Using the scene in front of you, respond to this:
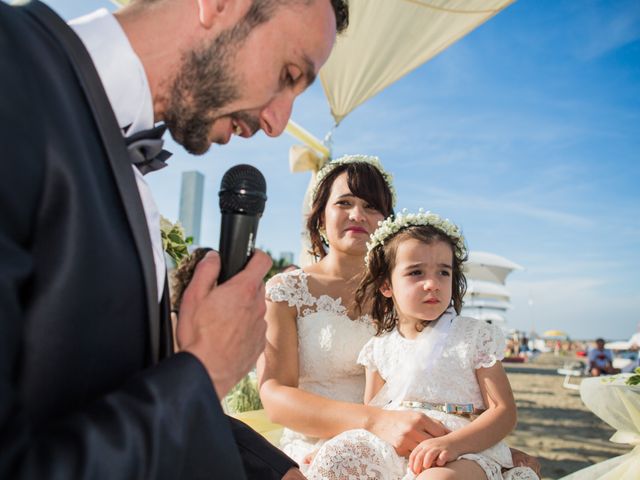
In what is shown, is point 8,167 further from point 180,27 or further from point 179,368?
point 180,27

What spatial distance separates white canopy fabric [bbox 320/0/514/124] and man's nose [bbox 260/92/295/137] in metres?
4.34

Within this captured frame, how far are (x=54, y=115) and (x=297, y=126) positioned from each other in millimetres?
5971

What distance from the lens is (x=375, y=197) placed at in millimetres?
3625

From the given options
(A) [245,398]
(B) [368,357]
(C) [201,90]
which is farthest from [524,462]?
(A) [245,398]

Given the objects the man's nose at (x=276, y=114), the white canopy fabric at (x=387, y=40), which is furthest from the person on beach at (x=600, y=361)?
the man's nose at (x=276, y=114)

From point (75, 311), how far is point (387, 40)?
5.86m

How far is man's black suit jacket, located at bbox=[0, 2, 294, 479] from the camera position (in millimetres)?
813

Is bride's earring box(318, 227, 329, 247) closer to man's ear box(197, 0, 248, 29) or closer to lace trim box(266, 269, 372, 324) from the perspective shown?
lace trim box(266, 269, 372, 324)

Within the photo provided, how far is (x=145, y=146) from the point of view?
1.33 m

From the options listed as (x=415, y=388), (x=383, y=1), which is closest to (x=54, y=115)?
(x=415, y=388)

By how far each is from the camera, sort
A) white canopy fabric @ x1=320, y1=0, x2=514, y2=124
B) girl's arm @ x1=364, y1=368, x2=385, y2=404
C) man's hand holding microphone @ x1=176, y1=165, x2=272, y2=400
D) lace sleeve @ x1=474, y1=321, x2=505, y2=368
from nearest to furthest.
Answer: man's hand holding microphone @ x1=176, y1=165, x2=272, y2=400 → lace sleeve @ x1=474, y1=321, x2=505, y2=368 → girl's arm @ x1=364, y1=368, x2=385, y2=404 → white canopy fabric @ x1=320, y1=0, x2=514, y2=124

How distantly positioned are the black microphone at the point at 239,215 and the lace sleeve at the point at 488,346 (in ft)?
5.84

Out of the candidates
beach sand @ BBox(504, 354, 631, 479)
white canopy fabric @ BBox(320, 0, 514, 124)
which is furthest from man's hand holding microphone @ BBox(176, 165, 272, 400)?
beach sand @ BBox(504, 354, 631, 479)

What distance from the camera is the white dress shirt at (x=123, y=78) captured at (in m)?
1.25
